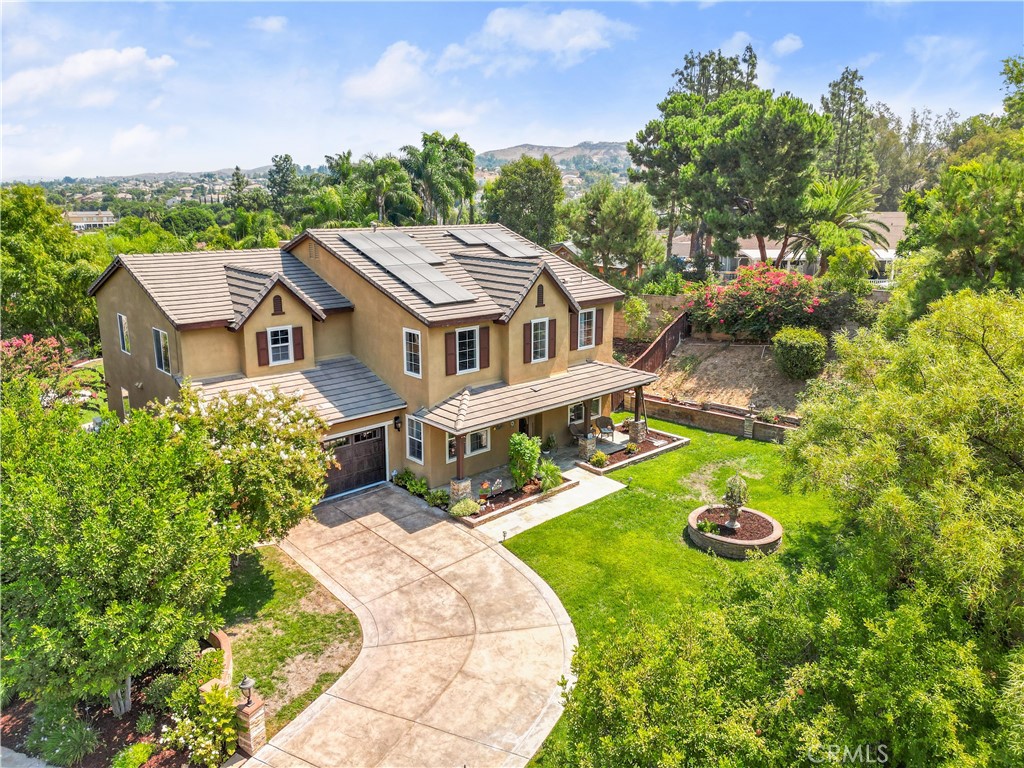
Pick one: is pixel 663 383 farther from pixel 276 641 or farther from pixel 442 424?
pixel 276 641

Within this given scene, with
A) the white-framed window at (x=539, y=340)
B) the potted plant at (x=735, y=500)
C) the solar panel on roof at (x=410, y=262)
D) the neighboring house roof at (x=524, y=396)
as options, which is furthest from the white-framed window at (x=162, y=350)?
the potted plant at (x=735, y=500)

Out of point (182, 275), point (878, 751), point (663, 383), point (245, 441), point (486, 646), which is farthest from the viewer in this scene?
point (663, 383)

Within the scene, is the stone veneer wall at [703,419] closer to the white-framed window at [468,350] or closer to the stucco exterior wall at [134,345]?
the white-framed window at [468,350]

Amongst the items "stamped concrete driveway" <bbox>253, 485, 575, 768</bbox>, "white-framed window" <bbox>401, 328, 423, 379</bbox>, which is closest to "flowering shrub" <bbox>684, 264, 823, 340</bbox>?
"white-framed window" <bbox>401, 328, 423, 379</bbox>

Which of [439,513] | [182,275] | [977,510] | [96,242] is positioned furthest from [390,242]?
[96,242]

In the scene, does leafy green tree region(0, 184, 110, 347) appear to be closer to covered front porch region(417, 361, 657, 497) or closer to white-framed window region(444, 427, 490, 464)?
white-framed window region(444, 427, 490, 464)

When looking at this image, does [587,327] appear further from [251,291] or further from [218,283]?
[218,283]

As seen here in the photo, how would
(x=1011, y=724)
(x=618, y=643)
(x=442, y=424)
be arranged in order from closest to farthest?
(x=1011, y=724) < (x=618, y=643) < (x=442, y=424)
